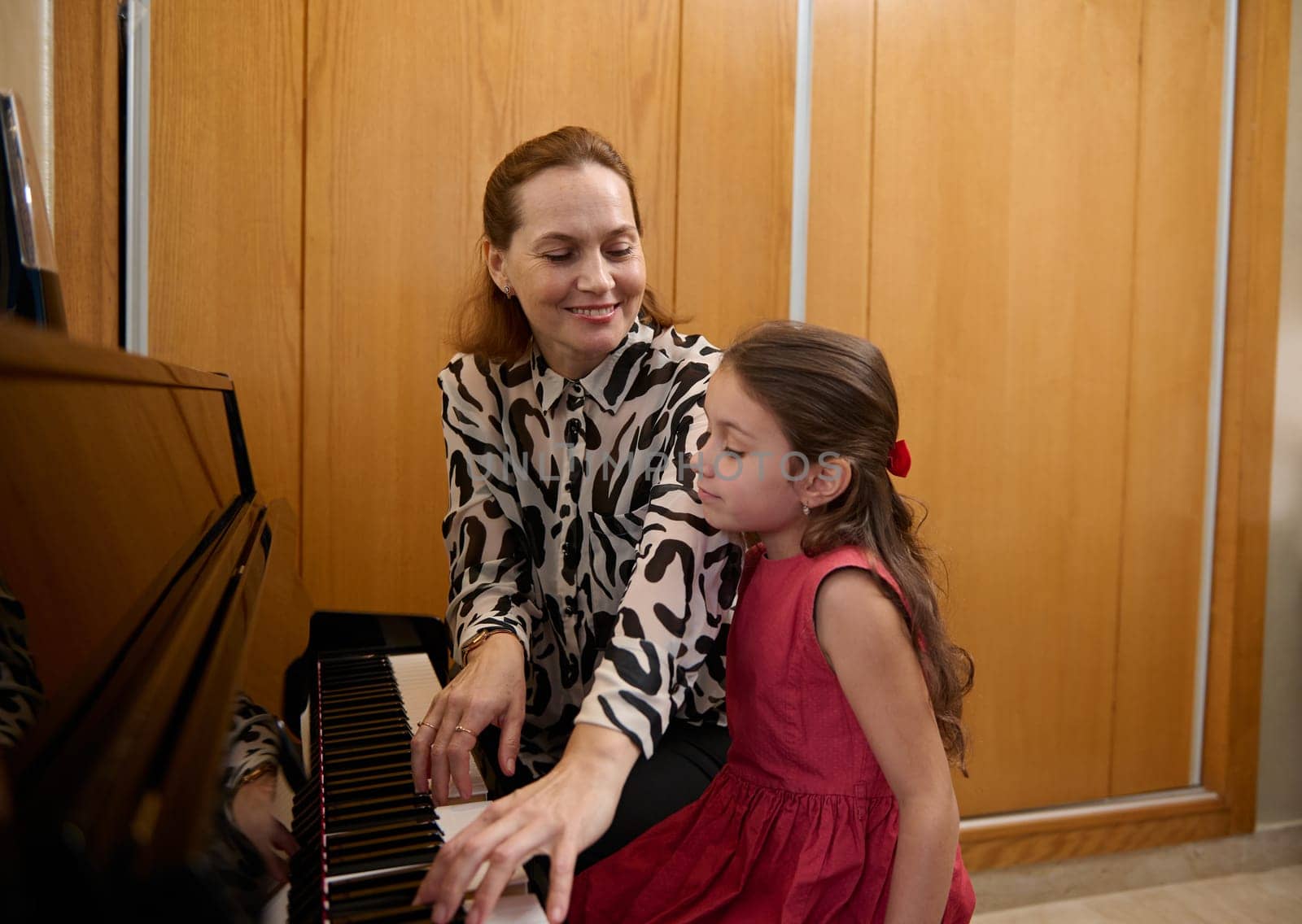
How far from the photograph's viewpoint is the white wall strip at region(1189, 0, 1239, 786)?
105 inches

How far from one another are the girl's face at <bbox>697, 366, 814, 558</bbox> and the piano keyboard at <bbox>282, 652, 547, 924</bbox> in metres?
0.40

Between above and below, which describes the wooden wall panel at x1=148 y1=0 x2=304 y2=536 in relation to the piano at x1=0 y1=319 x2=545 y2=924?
above

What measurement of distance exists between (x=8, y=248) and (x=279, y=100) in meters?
1.06

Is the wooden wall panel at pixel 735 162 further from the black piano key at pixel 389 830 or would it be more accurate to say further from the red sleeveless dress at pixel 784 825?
the black piano key at pixel 389 830

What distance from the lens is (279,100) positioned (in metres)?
1.94

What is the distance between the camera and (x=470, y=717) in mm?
982

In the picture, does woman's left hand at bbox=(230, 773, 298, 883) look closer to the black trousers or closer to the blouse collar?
the black trousers

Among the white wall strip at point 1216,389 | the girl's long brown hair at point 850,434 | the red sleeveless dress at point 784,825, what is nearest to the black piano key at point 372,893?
the red sleeveless dress at point 784,825

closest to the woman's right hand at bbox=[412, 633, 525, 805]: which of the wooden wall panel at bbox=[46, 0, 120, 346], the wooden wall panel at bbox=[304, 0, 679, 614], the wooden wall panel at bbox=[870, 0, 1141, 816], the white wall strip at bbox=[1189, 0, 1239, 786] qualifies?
the wooden wall panel at bbox=[304, 0, 679, 614]

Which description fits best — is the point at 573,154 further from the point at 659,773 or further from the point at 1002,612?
the point at 1002,612

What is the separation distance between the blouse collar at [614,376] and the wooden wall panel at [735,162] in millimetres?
803

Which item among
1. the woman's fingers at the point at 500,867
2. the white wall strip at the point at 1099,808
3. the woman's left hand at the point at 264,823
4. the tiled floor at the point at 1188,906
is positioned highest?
the woman's left hand at the point at 264,823

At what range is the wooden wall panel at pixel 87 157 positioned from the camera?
172 cm

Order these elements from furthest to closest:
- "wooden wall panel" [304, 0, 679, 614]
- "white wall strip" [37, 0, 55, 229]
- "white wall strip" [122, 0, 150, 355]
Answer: "wooden wall panel" [304, 0, 679, 614]
"white wall strip" [122, 0, 150, 355]
"white wall strip" [37, 0, 55, 229]
